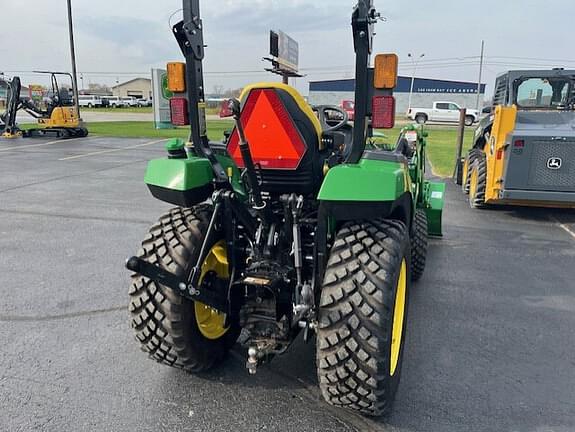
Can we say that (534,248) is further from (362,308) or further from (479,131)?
(362,308)

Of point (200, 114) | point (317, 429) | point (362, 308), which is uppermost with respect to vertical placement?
point (200, 114)

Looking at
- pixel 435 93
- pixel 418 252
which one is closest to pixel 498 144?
pixel 418 252

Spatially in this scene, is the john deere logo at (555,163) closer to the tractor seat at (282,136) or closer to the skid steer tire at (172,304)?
the tractor seat at (282,136)

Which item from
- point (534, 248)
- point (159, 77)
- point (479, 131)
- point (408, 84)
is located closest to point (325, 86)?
point (408, 84)

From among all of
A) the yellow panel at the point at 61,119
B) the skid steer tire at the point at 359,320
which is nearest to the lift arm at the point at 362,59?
the skid steer tire at the point at 359,320

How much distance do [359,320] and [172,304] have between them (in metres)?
1.04

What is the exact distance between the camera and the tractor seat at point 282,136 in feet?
8.14

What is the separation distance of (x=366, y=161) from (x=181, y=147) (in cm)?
113

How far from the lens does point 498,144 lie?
6598 mm

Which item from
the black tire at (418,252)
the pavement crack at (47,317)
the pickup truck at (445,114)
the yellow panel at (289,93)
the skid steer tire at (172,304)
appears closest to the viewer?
the yellow panel at (289,93)

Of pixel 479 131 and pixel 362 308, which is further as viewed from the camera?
pixel 479 131

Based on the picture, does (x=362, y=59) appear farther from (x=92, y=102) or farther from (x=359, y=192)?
(x=92, y=102)

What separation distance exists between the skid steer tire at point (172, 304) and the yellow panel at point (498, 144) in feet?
16.7

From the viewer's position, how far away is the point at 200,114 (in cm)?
283
